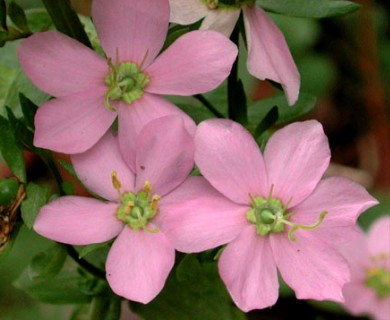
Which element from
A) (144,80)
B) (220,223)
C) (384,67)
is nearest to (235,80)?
(144,80)

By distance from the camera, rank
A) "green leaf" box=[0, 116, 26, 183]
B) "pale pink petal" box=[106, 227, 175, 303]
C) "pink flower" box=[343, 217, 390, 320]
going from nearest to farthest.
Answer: "pale pink petal" box=[106, 227, 175, 303] → "green leaf" box=[0, 116, 26, 183] → "pink flower" box=[343, 217, 390, 320]

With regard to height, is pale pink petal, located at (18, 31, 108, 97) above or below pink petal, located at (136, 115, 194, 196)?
above

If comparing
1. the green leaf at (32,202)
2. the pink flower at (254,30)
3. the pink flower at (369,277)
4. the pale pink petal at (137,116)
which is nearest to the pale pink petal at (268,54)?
the pink flower at (254,30)

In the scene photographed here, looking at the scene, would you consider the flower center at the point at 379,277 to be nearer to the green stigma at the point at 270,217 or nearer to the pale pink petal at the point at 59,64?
the green stigma at the point at 270,217

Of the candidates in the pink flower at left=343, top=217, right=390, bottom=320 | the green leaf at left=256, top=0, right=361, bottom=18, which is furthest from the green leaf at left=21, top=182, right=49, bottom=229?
the pink flower at left=343, top=217, right=390, bottom=320

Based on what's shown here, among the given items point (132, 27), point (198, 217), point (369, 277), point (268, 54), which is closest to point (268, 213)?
point (198, 217)

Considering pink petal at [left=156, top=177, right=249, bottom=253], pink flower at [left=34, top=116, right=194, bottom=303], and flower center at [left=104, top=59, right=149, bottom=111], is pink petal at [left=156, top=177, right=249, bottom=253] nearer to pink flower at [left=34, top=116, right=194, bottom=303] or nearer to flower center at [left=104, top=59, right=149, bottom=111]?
pink flower at [left=34, top=116, right=194, bottom=303]

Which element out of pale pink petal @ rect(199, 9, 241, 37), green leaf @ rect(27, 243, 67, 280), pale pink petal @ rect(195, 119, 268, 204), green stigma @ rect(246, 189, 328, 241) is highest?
pale pink petal @ rect(199, 9, 241, 37)
